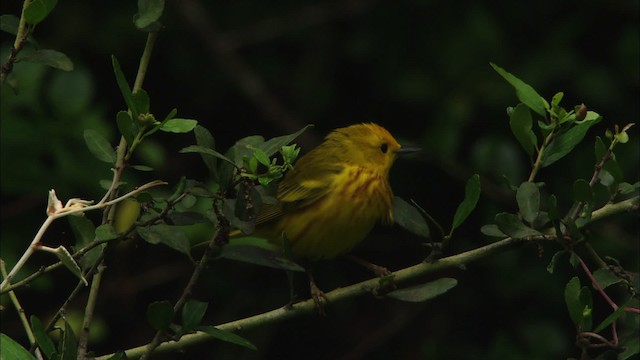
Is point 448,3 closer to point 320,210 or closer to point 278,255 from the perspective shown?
point 320,210

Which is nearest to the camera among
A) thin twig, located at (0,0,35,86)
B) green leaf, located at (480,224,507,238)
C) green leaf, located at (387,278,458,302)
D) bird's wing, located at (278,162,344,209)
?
thin twig, located at (0,0,35,86)

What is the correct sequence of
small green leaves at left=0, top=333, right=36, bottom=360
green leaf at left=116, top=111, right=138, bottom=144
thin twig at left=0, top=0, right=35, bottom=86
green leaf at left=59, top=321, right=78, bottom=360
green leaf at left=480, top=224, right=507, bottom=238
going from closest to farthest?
small green leaves at left=0, top=333, right=36, bottom=360
green leaf at left=59, top=321, right=78, bottom=360
green leaf at left=116, top=111, right=138, bottom=144
thin twig at left=0, top=0, right=35, bottom=86
green leaf at left=480, top=224, right=507, bottom=238

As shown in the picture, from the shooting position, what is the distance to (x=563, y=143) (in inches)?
83.0

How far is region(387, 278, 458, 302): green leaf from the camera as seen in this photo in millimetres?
2164

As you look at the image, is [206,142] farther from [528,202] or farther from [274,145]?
[528,202]

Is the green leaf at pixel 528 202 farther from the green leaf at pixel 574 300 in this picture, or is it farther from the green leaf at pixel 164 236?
the green leaf at pixel 164 236

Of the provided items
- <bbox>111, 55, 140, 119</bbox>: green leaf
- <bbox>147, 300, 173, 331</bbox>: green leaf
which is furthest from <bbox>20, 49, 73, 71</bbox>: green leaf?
<bbox>147, 300, 173, 331</bbox>: green leaf

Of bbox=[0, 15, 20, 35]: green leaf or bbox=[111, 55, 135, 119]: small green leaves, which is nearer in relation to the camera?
bbox=[111, 55, 135, 119]: small green leaves

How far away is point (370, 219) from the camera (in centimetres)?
334

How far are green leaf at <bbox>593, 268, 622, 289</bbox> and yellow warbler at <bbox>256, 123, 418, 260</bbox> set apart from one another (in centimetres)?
121

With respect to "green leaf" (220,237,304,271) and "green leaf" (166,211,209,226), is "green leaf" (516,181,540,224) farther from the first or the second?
"green leaf" (166,211,209,226)

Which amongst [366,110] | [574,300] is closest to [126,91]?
[574,300]

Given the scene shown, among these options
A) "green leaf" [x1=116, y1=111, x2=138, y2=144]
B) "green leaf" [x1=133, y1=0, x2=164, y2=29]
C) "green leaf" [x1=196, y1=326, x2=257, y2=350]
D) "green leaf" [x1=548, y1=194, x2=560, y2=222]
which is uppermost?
"green leaf" [x1=133, y1=0, x2=164, y2=29]

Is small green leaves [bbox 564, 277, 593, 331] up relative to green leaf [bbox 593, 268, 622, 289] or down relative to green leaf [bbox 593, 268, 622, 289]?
down
